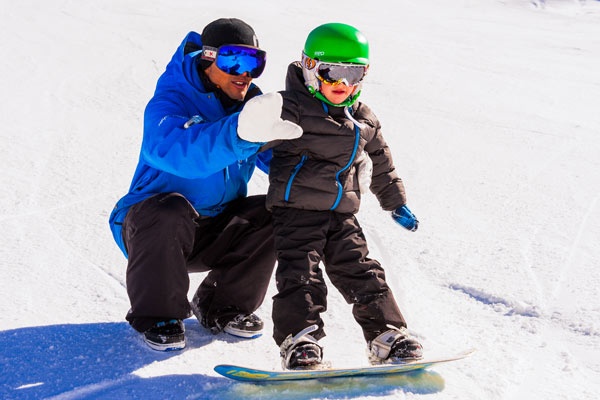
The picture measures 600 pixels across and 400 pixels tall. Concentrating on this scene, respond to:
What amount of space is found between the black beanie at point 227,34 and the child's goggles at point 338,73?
301 mm

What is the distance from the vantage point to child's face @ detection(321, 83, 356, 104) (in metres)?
2.62

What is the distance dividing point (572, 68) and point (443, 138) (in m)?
5.25

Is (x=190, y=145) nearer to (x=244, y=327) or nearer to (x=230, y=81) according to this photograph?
(x=230, y=81)

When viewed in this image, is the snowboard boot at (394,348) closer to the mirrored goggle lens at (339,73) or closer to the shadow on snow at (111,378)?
the shadow on snow at (111,378)

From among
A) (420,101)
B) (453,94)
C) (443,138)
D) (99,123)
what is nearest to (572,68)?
(453,94)

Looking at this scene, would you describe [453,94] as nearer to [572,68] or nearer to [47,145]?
[572,68]

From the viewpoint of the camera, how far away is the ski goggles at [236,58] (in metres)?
2.52

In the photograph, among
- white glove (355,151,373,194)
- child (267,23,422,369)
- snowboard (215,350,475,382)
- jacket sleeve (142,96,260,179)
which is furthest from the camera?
white glove (355,151,373,194)

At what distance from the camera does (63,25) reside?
9.10m

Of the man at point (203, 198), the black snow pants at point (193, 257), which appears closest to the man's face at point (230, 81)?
the man at point (203, 198)

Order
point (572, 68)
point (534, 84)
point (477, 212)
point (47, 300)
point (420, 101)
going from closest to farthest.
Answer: point (47, 300)
point (477, 212)
point (420, 101)
point (534, 84)
point (572, 68)

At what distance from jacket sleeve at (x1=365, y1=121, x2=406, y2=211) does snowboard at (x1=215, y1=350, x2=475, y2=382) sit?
2.69ft

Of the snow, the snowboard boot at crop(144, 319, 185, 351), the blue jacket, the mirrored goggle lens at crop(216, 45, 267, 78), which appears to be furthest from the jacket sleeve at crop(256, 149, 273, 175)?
the snowboard boot at crop(144, 319, 185, 351)

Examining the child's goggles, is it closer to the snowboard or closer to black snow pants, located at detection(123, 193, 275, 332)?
black snow pants, located at detection(123, 193, 275, 332)
